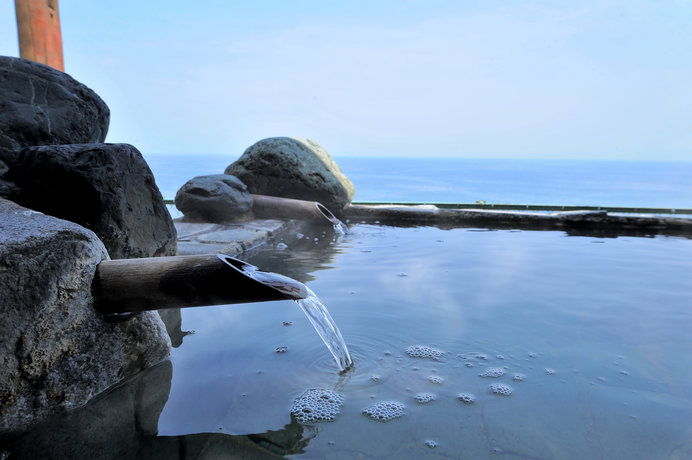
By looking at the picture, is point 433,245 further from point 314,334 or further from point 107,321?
point 107,321

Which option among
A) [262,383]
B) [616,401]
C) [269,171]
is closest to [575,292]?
[616,401]

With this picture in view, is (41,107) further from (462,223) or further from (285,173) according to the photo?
(462,223)

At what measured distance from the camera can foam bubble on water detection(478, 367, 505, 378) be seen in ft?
6.86

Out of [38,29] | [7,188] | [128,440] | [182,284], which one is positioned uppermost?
[38,29]

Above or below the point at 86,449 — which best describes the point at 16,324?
above

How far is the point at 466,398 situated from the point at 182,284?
48.9 inches

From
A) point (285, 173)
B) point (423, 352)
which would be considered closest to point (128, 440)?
point (423, 352)

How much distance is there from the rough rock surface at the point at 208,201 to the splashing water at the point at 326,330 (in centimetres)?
364

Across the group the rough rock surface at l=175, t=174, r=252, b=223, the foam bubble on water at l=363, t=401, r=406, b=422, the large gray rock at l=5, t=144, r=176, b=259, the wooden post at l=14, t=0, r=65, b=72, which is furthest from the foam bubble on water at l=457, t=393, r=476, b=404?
the wooden post at l=14, t=0, r=65, b=72

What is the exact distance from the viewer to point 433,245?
204 inches

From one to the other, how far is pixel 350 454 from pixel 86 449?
2.96ft

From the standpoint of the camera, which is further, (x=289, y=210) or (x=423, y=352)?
(x=289, y=210)

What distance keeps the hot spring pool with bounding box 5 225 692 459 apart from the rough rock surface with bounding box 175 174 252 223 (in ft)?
7.07

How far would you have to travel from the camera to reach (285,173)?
6859 mm
